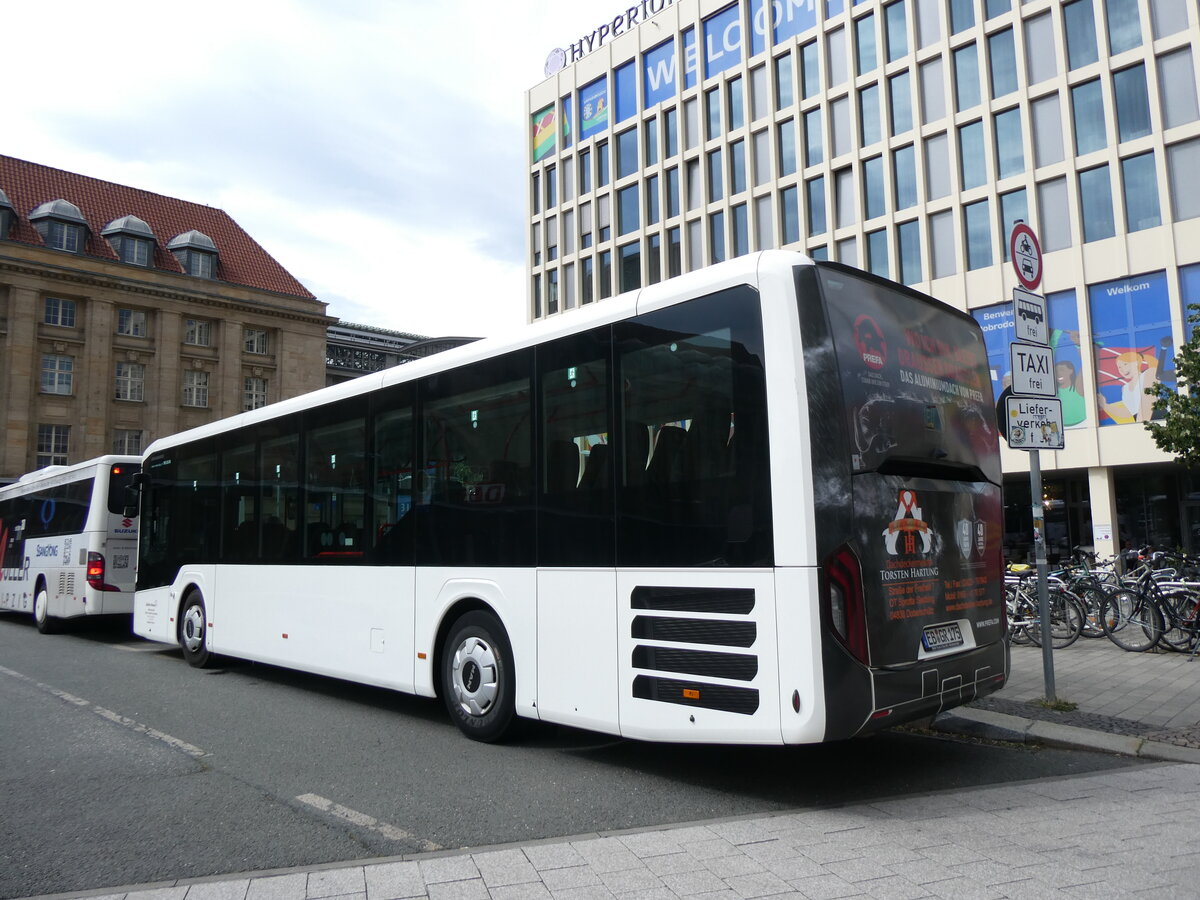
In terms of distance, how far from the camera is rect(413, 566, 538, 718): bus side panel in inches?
244

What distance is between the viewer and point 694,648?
16.8ft

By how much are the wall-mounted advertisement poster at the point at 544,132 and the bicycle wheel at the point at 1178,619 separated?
3843 cm

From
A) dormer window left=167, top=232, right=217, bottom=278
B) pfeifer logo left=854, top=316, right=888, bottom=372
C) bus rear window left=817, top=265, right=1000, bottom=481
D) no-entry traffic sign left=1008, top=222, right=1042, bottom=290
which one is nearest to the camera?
bus rear window left=817, top=265, right=1000, bottom=481

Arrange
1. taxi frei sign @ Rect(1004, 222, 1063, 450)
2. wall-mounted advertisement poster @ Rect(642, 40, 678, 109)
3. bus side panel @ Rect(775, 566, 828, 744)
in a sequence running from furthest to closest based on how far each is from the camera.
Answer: wall-mounted advertisement poster @ Rect(642, 40, 678, 109), taxi frei sign @ Rect(1004, 222, 1063, 450), bus side panel @ Rect(775, 566, 828, 744)

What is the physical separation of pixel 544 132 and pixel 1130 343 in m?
28.8

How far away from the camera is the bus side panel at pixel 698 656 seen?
4.81m

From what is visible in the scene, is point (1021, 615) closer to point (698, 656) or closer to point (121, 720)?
point (698, 656)

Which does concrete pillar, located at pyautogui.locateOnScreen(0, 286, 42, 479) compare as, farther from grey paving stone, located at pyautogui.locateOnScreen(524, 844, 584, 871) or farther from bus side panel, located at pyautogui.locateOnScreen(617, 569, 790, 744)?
grey paving stone, located at pyautogui.locateOnScreen(524, 844, 584, 871)

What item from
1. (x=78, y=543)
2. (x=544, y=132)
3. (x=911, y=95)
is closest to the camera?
(x=78, y=543)

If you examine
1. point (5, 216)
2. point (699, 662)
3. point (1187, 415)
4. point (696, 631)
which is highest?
point (5, 216)

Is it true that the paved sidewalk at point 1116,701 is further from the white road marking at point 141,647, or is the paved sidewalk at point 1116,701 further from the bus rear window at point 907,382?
A: the white road marking at point 141,647

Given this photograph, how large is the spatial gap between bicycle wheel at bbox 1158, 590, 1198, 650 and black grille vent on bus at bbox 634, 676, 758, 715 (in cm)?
840

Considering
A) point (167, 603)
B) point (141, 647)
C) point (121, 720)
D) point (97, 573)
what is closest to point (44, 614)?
point (97, 573)

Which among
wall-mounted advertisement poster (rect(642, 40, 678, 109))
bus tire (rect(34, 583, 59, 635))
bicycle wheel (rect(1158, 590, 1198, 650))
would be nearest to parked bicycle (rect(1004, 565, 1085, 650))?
bicycle wheel (rect(1158, 590, 1198, 650))
